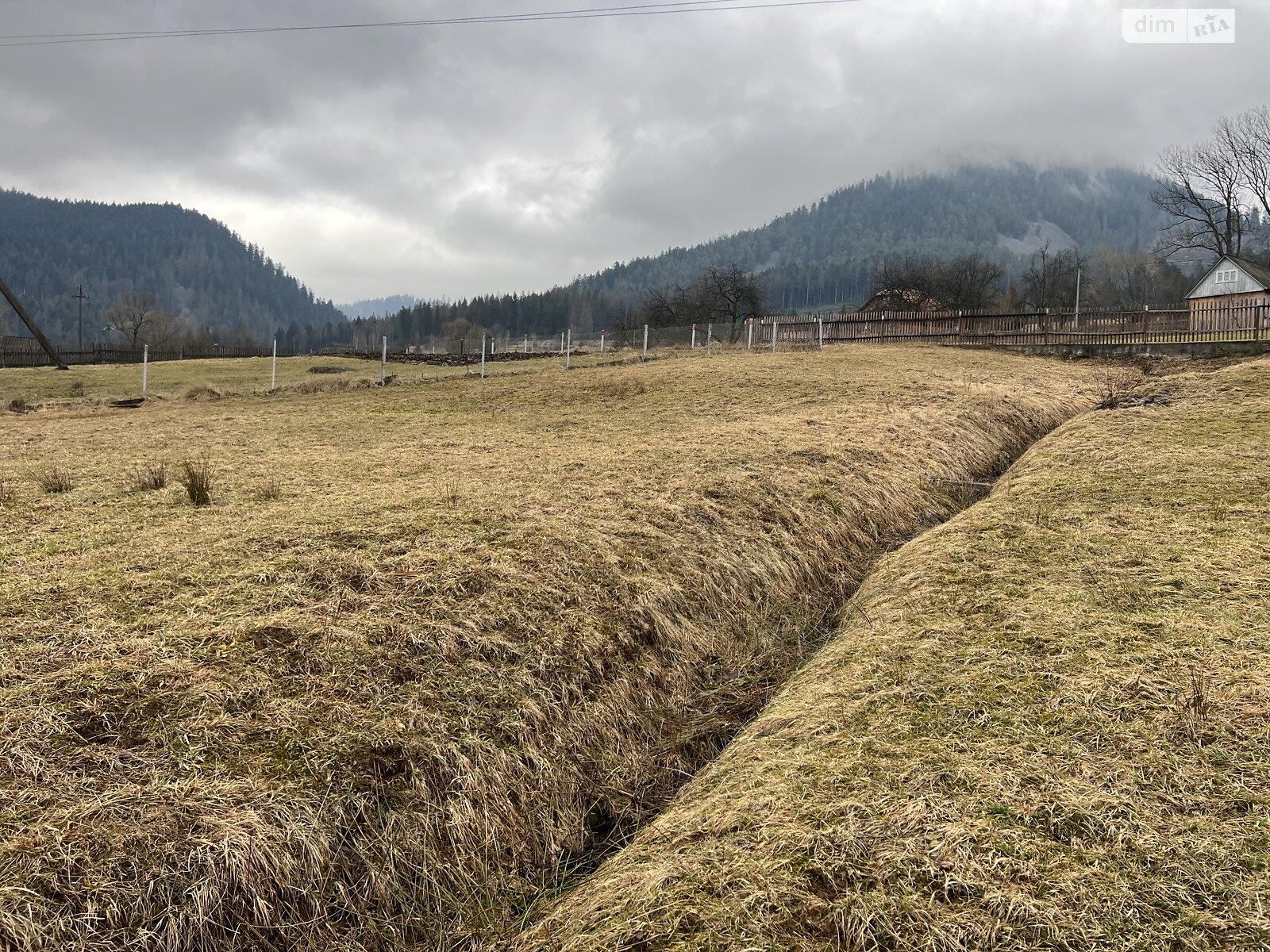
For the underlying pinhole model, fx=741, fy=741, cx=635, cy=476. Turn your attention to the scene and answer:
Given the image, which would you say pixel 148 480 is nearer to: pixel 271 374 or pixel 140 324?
pixel 271 374

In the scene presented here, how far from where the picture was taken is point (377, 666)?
4051 mm

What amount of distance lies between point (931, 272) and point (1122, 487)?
265ft

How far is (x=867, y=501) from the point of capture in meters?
8.56

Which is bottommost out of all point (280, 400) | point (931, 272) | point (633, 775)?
point (633, 775)

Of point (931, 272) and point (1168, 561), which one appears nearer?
point (1168, 561)

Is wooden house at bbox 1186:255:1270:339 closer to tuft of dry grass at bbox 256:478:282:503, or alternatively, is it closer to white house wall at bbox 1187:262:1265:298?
white house wall at bbox 1187:262:1265:298

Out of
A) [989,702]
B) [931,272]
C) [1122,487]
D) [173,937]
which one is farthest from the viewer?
[931,272]

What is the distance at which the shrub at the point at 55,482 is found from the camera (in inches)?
296

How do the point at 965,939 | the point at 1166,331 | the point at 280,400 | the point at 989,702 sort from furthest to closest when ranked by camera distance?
the point at 1166,331 → the point at 280,400 → the point at 989,702 → the point at 965,939

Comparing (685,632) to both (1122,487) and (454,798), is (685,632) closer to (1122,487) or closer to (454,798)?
(454,798)

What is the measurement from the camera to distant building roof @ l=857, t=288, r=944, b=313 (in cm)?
6231

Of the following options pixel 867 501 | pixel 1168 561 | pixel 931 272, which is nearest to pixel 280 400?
pixel 867 501

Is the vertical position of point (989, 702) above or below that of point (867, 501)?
below

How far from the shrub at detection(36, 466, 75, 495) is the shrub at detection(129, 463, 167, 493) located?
0.54 metres
